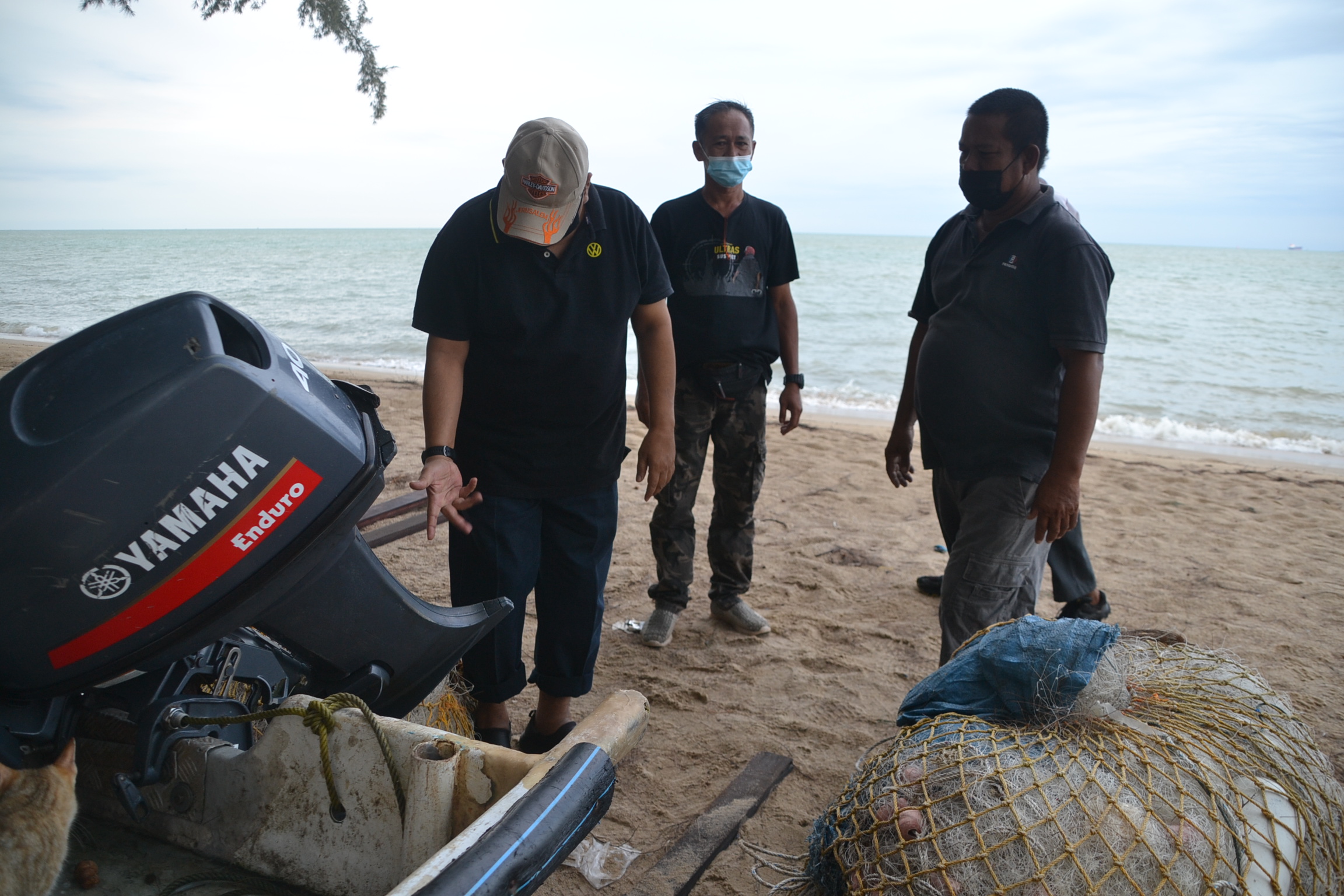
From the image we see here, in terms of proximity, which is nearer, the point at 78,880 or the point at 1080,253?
the point at 78,880

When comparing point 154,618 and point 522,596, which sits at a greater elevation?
point 154,618

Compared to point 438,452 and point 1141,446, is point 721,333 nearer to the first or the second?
point 438,452

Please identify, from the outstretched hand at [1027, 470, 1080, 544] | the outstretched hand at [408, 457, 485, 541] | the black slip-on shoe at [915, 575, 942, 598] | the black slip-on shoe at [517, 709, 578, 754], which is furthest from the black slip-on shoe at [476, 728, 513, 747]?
the black slip-on shoe at [915, 575, 942, 598]

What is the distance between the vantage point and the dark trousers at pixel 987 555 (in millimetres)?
2271

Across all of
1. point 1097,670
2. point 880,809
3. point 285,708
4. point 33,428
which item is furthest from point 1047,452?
point 33,428

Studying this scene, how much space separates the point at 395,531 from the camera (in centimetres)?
366

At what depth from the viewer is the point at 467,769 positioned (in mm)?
1316

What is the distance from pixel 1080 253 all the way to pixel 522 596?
1660mm

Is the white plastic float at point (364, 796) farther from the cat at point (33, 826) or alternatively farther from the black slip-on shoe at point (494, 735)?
the black slip-on shoe at point (494, 735)

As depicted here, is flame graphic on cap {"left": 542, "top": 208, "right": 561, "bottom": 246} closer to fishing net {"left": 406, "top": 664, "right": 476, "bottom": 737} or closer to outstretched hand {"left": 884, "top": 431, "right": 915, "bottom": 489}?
fishing net {"left": 406, "top": 664, "right": 476, "bottom": 737}

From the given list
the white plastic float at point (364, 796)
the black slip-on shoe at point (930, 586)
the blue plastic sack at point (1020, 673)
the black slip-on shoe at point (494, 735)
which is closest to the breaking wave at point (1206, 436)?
the black slip-on shoe at point (930, 586)

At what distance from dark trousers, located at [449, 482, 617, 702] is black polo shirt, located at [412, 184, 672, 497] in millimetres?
73

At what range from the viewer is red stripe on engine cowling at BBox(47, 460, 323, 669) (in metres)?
1.31

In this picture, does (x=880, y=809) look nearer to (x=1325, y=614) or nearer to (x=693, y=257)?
(x=693, y=257)
